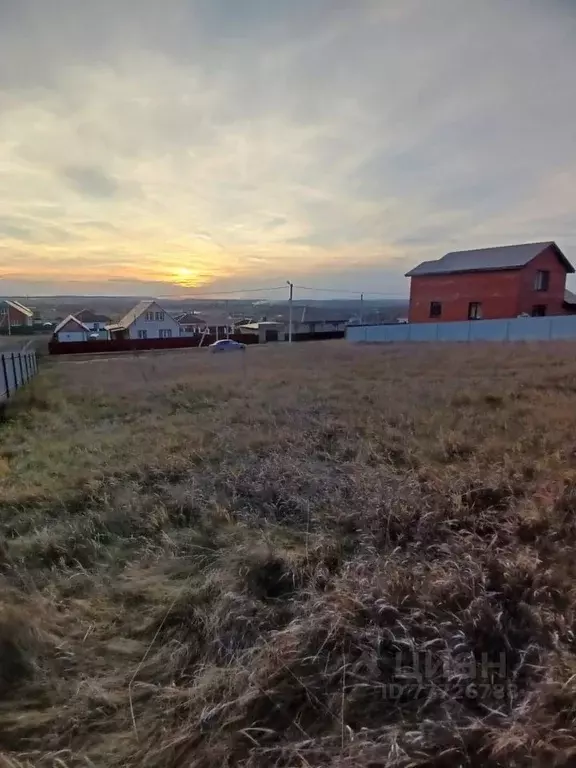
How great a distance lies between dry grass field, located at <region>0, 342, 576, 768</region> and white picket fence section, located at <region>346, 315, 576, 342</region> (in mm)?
18343

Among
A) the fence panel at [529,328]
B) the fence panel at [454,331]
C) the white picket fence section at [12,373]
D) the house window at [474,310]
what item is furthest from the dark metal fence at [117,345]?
the fence panel at [529,328]

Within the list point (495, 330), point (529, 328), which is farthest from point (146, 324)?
point (529, 328)

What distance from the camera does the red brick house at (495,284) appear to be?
79.4 ft

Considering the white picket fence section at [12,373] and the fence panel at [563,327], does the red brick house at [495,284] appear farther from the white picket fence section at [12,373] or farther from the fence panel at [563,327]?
the white picket fence section at [12,373]

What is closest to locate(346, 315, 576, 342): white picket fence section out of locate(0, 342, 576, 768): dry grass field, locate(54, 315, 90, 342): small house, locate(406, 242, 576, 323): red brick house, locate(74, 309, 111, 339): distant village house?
locate(406, 242, 576, 323): red brick house

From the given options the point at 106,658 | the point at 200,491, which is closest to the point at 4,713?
the point at 106,658

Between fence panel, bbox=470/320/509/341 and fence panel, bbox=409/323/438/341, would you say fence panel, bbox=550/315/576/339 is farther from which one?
fence panel, bbox=409/323/438/341

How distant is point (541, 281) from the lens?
25.0 m

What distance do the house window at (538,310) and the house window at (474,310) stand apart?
9.14ft

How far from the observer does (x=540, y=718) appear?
1.70m

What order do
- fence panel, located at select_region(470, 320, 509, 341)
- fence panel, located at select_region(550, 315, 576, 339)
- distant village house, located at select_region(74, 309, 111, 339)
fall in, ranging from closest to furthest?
fence panel, located at select_region(550, 315, 576, 339) < fence panel, located at select_region(470, 320, 509, 341) < distant village house, located at select_region(74, 309, 111, 339)

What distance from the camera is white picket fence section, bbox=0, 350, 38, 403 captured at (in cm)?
950

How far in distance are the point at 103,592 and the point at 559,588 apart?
104 inches

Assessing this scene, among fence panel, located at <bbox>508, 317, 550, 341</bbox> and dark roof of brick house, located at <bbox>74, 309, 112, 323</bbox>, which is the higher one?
dark roof of brick house, located at <bbox>74, 309, 112, 323</bbox>
